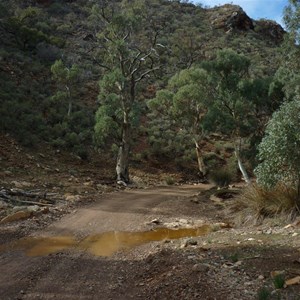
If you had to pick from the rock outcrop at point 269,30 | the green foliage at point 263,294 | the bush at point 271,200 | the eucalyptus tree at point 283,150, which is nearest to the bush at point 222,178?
the bush at point 271,200

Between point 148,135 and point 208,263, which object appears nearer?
point 208,263

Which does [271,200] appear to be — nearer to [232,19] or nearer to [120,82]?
→ [120,82]

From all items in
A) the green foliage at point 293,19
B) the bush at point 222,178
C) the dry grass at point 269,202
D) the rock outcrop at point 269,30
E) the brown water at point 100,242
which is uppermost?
the rock outcrop at point 269,30

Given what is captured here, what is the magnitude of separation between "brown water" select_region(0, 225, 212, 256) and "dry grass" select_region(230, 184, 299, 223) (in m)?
1.18

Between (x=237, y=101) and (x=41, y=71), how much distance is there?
20770mm

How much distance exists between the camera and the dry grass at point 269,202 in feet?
29.7

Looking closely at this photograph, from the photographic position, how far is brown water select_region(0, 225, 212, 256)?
7.66m

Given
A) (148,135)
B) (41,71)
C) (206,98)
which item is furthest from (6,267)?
(41,71)

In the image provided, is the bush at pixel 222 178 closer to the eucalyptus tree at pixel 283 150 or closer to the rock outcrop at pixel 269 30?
the eucalyptus tree at pixel 283 150

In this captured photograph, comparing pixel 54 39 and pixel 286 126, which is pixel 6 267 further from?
pixel 54 39

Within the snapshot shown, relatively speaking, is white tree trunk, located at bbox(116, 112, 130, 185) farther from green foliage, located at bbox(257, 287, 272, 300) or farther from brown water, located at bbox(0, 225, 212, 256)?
green foliage, located at bbox(257, 287, 272, 300)

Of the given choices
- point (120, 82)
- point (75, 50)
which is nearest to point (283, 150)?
point (120, 82)

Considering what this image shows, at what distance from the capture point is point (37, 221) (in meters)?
9.99

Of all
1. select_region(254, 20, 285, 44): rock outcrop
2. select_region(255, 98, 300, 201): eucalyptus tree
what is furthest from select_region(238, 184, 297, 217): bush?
select_region(254, 20, 285, 44): rock outcrop
